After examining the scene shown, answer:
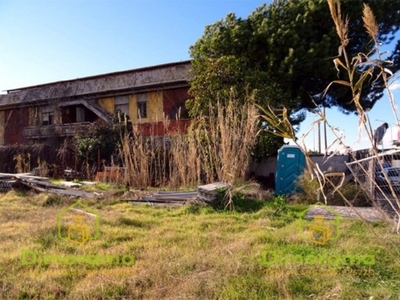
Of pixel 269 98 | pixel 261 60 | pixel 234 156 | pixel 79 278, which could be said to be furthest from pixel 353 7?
pixel 79 278

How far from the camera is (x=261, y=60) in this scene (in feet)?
33.4

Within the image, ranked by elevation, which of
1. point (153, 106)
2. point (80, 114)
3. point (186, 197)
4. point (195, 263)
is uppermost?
point (80, 114)

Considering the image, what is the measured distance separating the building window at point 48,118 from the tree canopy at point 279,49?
1168 cm

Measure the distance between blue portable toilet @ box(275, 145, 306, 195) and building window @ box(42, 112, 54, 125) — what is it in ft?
51.9

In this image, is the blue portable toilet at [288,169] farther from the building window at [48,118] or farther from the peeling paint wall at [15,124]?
the peeling paint wall at [15,124]

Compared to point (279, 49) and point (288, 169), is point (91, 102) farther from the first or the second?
point (288, 169)

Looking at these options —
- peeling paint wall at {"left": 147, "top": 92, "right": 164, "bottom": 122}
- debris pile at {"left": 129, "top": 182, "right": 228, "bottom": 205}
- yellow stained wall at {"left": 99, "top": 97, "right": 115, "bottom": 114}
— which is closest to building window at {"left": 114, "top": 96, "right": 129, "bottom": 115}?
yellow stained wall at {"left": 99, "top": 97, "right": 115, "bottom": 114}

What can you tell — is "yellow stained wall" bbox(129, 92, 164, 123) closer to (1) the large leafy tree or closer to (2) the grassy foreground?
(1) the large leafy tree

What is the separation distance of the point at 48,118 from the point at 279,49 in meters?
14.8

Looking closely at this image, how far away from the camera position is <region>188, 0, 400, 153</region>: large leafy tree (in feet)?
28.2

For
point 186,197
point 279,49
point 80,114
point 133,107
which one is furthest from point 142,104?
point 186,197

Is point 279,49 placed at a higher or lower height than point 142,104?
higher

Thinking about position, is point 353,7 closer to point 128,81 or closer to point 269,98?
point 269,98

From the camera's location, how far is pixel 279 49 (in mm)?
9703
